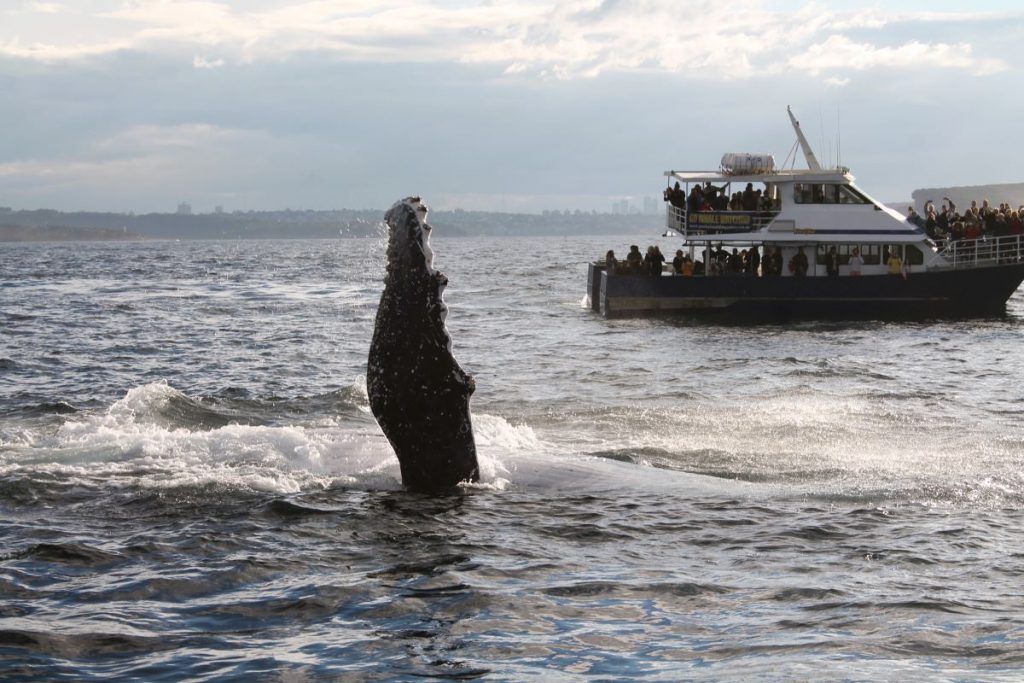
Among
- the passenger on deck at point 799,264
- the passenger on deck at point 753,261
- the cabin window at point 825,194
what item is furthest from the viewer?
the cabin window at point 825,194

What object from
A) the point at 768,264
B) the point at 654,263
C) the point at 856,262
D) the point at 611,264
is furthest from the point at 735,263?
the point at 611,264

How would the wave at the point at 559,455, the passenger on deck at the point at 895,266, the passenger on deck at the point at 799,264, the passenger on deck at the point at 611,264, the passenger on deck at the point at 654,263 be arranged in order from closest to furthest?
1. the wave at the point at 559,455
2. the passenger on deck at the point at 895,266
3. the passenger on deck at the point at 799,264
4. the passenger on deck at the point at 654,263
5. the passenger on deck at the point at 611,264

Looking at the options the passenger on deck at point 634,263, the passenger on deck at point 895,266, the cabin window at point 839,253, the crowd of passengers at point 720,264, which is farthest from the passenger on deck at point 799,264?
the passenger on deck at point 634,263

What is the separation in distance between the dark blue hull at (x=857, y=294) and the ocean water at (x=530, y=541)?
16562mm

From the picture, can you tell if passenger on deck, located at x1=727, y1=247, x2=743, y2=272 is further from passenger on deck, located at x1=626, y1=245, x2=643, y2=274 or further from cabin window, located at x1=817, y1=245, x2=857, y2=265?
passenger on deck, located at x1=626, y1=245, x2=643, y2=274

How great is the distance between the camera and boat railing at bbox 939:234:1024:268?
123 ft

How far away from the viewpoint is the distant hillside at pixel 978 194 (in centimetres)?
7038

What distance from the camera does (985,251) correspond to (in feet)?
124

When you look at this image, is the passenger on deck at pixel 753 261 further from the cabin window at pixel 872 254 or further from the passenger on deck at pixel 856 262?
the cabin window at pixel 872 254

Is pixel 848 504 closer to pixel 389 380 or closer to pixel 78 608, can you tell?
pixel 389 380

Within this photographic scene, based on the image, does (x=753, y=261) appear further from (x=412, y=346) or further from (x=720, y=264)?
(x=412, y=346)

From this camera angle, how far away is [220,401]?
59.7ft

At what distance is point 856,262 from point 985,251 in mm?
3581

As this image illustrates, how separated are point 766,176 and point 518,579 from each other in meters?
31.8
